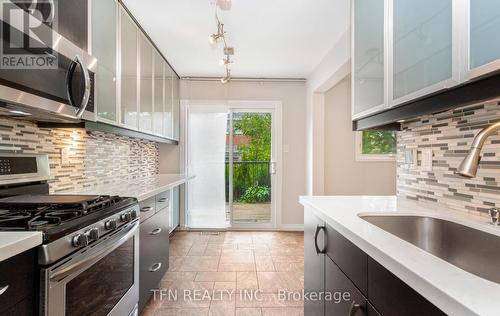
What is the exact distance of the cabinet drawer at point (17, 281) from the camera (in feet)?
2.56

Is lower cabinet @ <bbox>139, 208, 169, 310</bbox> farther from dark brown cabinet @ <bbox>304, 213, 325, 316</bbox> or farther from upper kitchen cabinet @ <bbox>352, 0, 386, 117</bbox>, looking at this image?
upper kitchen cabinet @ <bbox>352, 0, 386, 117</bbox>

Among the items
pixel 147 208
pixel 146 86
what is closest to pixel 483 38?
pixel 147 208

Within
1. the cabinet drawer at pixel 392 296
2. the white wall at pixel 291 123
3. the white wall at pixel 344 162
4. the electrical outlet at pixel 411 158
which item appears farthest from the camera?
the white wall at pixel 291 123

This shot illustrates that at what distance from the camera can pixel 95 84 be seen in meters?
1.73

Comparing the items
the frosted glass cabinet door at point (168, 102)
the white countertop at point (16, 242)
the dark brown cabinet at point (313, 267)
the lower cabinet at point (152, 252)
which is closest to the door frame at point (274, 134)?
the frosted glass cabinet door at point (168, 102)

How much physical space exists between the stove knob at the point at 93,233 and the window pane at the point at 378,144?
12.6 feet

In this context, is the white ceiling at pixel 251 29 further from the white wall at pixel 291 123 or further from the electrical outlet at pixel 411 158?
the electrical outlet at pixel 411 158

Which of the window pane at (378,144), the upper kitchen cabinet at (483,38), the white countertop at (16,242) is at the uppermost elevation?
the upper kitchen cabinet at (483,38)

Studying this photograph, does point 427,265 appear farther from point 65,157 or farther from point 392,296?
point 65,157

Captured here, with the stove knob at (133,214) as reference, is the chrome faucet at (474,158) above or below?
above

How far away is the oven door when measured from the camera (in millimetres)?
970

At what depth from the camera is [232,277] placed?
268 centimetres

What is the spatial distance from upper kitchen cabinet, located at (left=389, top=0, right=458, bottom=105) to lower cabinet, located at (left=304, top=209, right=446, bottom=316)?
75cm

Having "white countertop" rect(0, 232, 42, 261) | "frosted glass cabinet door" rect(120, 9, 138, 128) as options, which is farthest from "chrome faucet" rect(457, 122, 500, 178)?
"frosted glass cabinet door" rect(120, 9, 138, 128)
